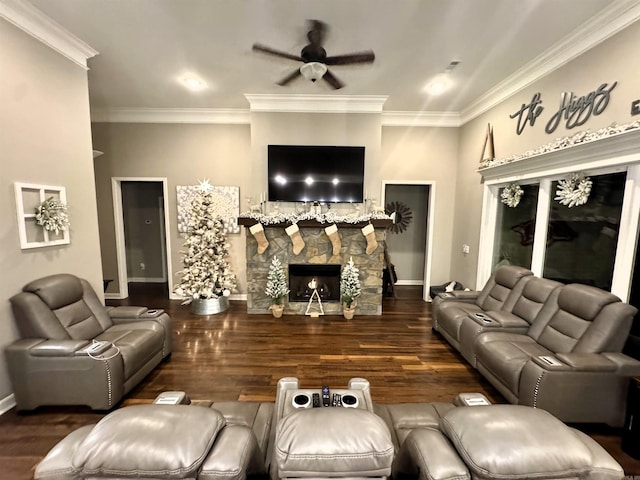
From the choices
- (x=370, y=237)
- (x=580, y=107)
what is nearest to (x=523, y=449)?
(x=580, y=107)

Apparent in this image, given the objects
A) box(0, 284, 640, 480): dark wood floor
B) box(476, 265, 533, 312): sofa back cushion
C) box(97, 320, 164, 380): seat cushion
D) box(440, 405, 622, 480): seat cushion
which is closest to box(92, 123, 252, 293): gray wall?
box(0, 284, 640, 480): dark wood floor

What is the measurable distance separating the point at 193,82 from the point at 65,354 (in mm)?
3392

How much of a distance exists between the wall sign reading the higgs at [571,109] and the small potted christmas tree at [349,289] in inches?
113

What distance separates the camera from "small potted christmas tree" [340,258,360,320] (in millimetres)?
4277

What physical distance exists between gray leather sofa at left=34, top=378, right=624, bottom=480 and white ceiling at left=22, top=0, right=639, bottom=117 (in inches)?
115

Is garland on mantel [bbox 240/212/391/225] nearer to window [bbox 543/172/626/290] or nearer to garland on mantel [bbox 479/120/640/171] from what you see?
garland on mantel [bbox 479/120/640/171]

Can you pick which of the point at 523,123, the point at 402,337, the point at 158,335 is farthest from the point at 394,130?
the point at 158,335

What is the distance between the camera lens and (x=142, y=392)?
8.13 ft

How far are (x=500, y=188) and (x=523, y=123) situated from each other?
90 cm

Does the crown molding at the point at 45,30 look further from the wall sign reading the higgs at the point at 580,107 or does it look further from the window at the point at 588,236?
the window at the point at 588,236

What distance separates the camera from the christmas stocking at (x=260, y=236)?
4.29 m

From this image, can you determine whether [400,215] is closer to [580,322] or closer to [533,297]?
[533,297]

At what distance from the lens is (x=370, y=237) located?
4371 mm

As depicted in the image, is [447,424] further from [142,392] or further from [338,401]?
[142,392]
